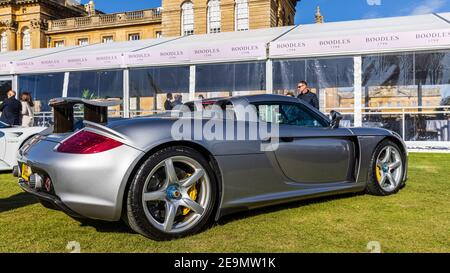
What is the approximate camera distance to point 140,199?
2.84 m

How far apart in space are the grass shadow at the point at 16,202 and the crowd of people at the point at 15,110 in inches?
226

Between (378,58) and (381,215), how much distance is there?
8.53 m

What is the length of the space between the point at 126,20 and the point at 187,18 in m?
9.64

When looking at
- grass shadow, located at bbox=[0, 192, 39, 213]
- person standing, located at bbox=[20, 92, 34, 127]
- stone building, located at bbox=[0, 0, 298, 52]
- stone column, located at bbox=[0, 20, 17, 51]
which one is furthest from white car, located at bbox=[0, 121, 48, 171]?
stone column, located at bbox=[0, 20, 17, 51]

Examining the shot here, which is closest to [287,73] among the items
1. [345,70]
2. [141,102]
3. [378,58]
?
[345,70]

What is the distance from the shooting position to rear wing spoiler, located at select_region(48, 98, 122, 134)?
3.57 meters

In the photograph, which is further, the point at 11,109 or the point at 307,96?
the point at 11,109

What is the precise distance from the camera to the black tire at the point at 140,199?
111 inches

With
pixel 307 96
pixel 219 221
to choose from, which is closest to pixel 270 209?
pixel 219 221

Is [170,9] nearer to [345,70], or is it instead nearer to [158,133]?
[345,70]

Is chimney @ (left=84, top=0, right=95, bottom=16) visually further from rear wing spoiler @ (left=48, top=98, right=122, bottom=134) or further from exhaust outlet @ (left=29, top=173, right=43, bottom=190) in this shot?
exhaust outlet @ (left=29, top=173, right=43, bottom=190)

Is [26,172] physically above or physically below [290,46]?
below

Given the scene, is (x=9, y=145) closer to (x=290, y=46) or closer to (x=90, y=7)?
(x=290, y=46)
